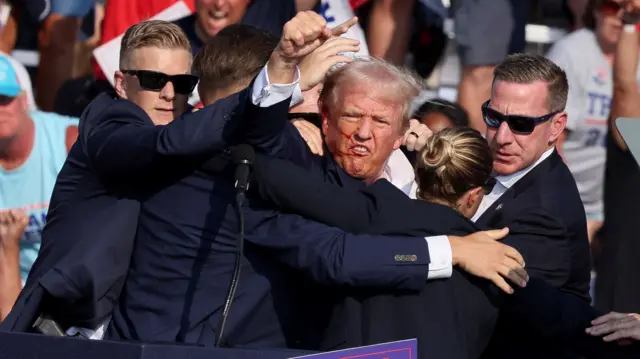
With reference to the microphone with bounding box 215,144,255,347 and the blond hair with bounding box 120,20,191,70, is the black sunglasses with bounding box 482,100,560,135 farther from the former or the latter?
the microphone with bounding box 215,144,255,347

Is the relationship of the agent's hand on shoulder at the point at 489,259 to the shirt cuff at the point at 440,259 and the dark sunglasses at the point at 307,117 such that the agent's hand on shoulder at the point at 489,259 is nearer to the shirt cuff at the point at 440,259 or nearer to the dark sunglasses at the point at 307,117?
the shirt cuff at the point at 440,259

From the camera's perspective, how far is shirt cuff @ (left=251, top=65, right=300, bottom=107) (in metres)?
3.45

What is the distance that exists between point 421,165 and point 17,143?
2.87m

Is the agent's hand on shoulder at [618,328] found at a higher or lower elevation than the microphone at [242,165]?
lower

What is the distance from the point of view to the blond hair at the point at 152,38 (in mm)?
4281

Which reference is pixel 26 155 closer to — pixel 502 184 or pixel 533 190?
pixel 502 184

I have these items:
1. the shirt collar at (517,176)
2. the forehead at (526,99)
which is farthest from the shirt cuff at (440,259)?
the forehead at (526,99)

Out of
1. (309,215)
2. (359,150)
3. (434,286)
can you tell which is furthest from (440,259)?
(359,150)

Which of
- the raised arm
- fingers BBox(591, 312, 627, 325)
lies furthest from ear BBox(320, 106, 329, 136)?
the raised arm

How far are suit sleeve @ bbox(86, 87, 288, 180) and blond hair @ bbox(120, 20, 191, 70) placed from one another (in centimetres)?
58

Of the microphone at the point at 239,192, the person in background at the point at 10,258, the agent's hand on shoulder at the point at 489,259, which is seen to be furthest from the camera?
the person in background at the point at 10,258

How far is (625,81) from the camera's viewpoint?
610 cm

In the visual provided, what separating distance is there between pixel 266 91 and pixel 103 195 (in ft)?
2.57

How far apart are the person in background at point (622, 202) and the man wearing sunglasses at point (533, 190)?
57.7 inches
